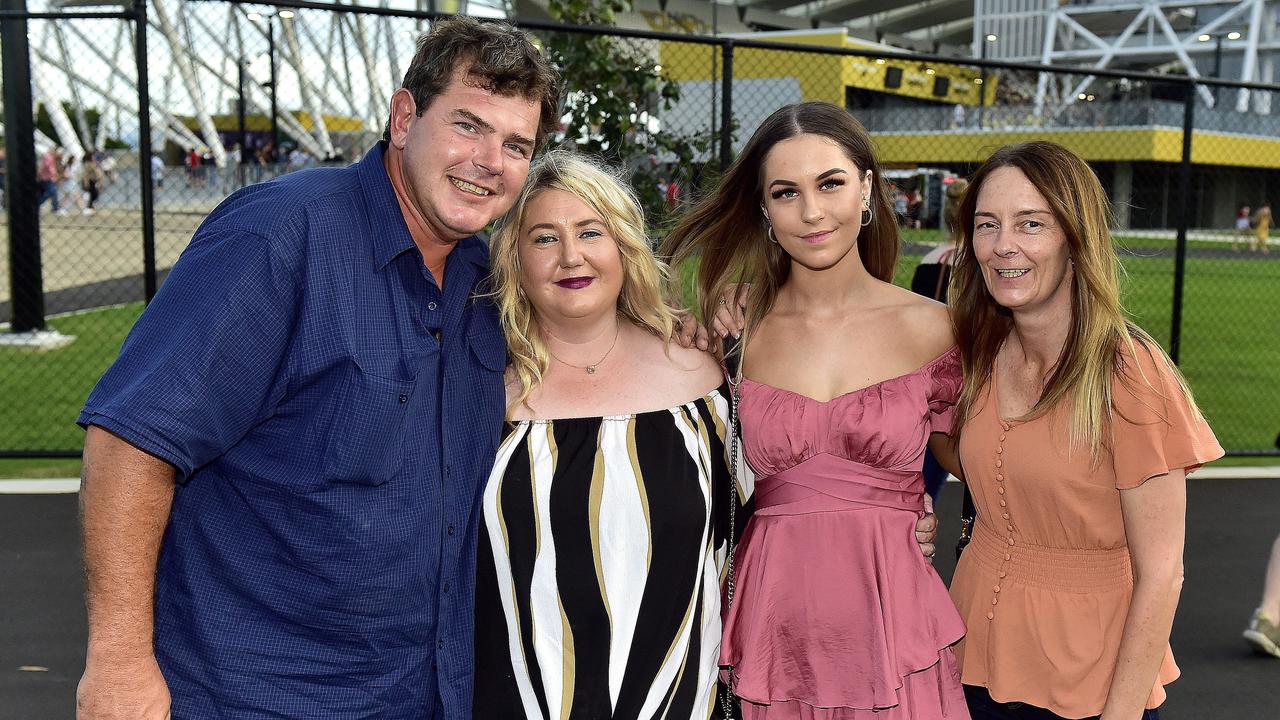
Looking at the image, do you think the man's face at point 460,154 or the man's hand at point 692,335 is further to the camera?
the man's hand at point 692,335

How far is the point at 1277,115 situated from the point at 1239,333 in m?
27.5

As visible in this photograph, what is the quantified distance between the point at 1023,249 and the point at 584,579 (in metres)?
1.25

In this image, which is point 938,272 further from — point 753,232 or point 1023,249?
point 1023,249

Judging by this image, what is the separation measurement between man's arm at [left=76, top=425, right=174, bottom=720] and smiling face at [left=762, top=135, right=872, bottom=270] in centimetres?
163

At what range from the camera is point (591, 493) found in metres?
2.39

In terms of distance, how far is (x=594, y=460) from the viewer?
2439 mm

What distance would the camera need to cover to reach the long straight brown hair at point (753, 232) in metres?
2.88

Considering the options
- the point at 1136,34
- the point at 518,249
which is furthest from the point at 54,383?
the point at 1136,34

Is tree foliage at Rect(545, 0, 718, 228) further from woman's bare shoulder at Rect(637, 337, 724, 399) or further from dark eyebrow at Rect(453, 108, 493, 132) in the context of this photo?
dark eyebrow at Rect(453, 108, 493, 132)

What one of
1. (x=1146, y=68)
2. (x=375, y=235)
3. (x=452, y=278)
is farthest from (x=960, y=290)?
(x=1146, y=68)

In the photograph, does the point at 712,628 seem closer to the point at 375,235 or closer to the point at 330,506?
the point at 330,506

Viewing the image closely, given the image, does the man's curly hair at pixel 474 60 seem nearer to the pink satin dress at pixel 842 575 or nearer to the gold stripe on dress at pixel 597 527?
the gold stripe on dress at pixel 597 527

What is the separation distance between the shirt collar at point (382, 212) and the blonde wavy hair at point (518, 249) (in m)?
0.38

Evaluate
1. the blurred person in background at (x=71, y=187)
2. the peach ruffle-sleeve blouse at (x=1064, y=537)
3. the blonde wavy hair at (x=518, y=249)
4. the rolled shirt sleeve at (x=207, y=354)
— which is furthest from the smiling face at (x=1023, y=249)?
the blurred person in background at (x=71, y=187)
